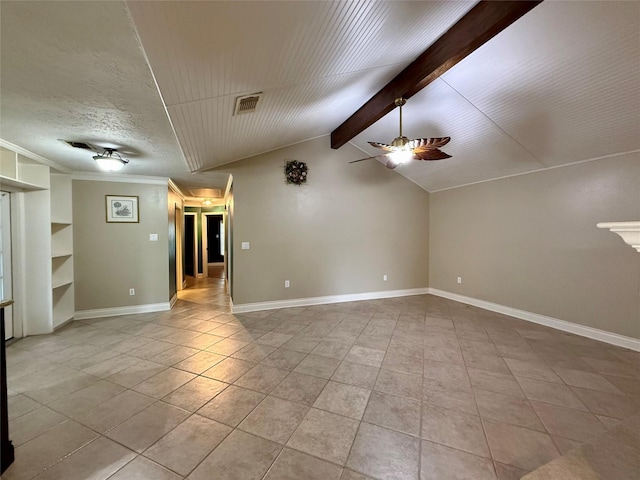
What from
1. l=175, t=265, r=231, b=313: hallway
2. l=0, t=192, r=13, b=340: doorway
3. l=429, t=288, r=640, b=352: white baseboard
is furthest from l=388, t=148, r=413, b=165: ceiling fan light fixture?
l=0, t=192, r=13, b=340: doorway

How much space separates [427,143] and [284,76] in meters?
1.63

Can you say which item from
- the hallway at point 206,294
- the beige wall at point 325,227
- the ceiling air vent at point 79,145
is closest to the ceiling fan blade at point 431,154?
the beige wall at point 325,227

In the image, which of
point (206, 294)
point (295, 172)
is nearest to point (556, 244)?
point (295, 172)

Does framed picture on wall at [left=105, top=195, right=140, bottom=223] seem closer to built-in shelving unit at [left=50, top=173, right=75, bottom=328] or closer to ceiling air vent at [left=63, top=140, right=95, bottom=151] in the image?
built-in shelving unit at [left=50, top=173, right=75, bottom=328]

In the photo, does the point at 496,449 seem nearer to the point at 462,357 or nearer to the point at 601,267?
the point at 462,357

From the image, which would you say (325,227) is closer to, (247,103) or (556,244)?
(247,103)

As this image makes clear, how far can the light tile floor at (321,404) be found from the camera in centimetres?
145

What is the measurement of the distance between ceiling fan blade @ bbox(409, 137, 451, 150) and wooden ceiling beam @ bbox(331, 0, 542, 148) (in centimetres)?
59

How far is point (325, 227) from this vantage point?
4.82 meters

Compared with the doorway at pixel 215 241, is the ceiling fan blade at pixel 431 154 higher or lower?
higher

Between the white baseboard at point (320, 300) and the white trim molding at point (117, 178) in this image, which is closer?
the white trim molding at point (117, 178)

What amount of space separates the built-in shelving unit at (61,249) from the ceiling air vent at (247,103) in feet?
10.7

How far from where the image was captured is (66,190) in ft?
12.5

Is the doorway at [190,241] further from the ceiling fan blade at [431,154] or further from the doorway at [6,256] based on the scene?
the ceiling fan blade at [431,154]
